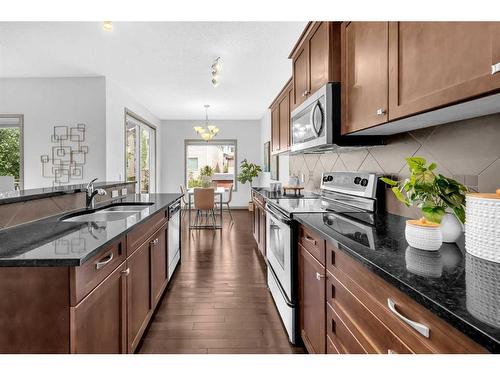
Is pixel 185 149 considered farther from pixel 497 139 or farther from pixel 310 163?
pixel 497 139

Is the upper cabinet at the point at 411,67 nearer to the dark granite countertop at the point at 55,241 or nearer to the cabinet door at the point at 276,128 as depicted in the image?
the dark granite countertop at the point at 55,241

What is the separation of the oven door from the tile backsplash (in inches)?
27.9

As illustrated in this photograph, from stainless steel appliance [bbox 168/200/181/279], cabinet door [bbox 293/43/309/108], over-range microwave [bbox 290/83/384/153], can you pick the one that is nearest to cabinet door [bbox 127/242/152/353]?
stainless steel appliance [bbox 168/200/181/279]

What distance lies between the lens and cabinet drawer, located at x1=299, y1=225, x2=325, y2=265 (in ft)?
4.76

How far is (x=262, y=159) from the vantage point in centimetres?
827

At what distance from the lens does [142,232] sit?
186cm

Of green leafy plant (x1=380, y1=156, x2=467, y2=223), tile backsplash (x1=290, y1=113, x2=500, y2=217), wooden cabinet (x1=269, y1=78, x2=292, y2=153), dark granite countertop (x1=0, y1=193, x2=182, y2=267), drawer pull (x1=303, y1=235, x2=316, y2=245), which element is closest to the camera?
dark granite countertop (x1=0, y1=193, x2=182, y2=267)

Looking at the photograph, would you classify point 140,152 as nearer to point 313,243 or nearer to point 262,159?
point 262,159

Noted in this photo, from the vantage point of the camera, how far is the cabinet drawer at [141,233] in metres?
1.62

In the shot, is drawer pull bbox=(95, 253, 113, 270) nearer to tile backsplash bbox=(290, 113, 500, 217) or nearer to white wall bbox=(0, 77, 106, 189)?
tile backsplash bbox=(290, 113, 500, 217)

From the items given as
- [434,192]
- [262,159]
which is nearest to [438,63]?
[434,192]

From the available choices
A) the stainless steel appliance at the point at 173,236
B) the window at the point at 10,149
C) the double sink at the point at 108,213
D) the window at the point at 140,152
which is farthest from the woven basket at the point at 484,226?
the window at the point at 10,149

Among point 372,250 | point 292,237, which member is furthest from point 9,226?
point 372,250

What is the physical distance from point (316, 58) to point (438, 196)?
1521 mm
